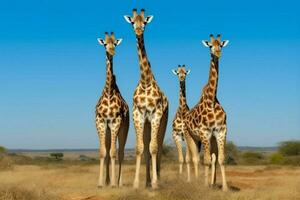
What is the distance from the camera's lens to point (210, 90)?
18.2m

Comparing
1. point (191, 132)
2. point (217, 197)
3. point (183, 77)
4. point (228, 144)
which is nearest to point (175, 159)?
point (228, 144)

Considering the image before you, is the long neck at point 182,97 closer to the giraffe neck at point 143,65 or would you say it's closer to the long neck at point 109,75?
the long neck at point 109,75

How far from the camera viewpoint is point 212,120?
17.5 meters

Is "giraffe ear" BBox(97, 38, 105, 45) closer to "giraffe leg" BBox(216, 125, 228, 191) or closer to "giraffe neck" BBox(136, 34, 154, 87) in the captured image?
"giraffe neck" BBox(136, 34, 154, 87)

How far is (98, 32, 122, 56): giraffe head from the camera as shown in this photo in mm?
18766

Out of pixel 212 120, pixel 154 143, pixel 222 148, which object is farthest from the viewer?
pixel 212 120

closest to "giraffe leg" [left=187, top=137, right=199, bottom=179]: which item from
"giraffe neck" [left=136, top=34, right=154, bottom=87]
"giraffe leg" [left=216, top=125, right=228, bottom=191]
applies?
"giraffe leg" [left=216, top=125, right=228, bottom=191]

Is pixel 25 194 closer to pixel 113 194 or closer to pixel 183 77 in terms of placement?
pixel 113 194

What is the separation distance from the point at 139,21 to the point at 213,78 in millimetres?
2816

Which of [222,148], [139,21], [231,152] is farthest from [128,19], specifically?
[231,152]

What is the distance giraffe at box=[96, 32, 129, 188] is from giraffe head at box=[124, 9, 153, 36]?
1.24m

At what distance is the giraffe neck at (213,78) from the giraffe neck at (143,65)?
6.10ft

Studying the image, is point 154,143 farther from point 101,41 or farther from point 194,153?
point 101,41

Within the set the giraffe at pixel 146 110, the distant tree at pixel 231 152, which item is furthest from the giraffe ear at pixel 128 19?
the distant tree at pixel 231 152
